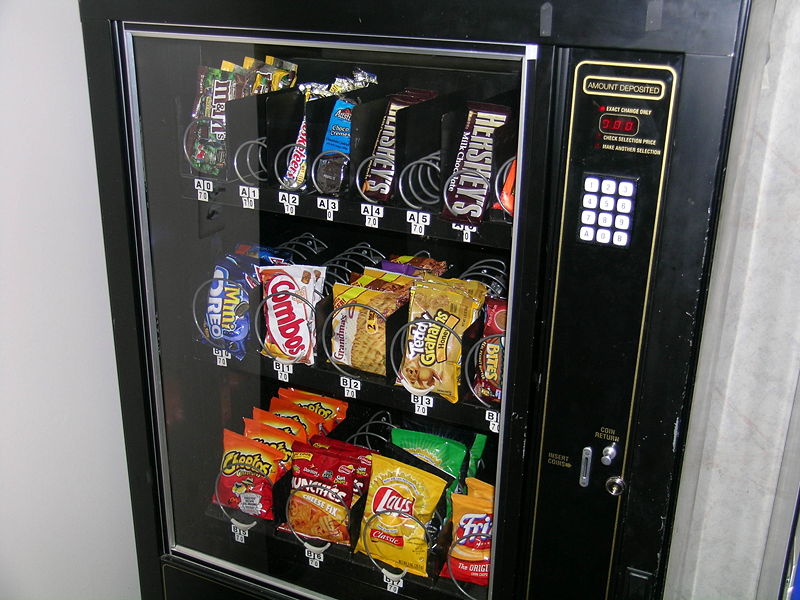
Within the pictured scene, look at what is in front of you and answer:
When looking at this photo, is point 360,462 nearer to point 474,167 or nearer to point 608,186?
point 474,167

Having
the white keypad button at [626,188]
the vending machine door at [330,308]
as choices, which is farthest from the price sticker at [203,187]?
the white keypad button at [626,188]

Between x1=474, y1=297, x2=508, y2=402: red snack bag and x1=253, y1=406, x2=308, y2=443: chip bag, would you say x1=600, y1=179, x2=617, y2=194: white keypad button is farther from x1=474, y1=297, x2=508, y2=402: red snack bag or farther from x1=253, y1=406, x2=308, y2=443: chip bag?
x1=253, y1=406, x2=308, y2=443: chip bag

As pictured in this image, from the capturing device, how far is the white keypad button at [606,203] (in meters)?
1.07

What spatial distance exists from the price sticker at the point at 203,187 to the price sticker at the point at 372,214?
316 millimetres

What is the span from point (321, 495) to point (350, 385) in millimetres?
277

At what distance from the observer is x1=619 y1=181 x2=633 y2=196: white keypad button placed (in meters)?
1.06

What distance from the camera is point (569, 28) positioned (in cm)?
101

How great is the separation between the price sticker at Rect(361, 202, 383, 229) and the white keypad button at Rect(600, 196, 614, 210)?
1.19 ft

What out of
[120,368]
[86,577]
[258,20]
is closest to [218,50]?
[258,20]

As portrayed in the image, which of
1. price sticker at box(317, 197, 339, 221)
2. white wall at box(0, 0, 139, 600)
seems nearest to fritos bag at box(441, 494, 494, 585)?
price sticker at box(317, 197, 339, 221)

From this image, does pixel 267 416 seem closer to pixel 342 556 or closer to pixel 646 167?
pixel 342 556

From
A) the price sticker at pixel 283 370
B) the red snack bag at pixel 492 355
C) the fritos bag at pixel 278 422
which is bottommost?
the fritos bag at pixel 278 422

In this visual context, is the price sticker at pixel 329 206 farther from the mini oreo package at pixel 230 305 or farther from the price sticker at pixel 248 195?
the mini oreo package at pixel 230 305

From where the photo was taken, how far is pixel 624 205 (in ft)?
3.51
